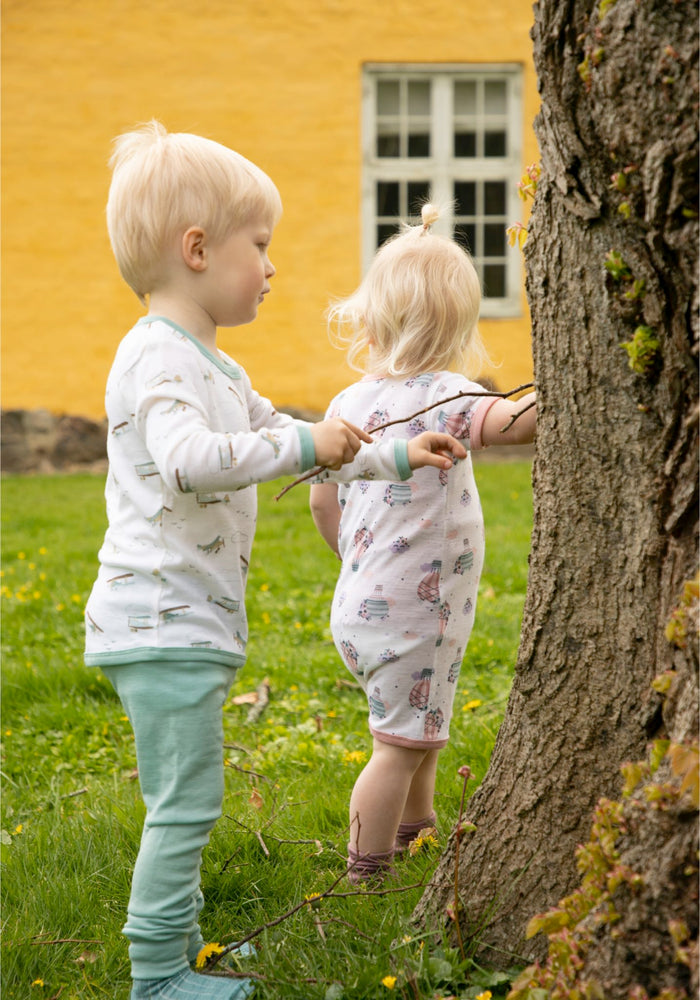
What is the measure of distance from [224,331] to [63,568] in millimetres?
4677

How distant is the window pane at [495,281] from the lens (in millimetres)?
10523

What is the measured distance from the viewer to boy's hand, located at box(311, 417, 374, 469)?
178 centimetres

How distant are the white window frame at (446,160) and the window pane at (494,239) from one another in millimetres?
87

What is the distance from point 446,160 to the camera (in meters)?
10.4

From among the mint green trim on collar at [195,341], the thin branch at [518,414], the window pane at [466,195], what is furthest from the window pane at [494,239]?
the mint green trim on collar at [195,341]

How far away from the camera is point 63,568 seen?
5.79 m

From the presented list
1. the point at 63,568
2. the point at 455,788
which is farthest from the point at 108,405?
the point at 63,568

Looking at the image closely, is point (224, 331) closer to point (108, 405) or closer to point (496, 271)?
point (496, 271)

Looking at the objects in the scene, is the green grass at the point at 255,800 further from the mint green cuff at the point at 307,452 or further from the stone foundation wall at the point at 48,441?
the stone foundation wall at the point at 48,441

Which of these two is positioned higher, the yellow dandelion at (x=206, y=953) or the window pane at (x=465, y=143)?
the window pane at (x=465, y=143)

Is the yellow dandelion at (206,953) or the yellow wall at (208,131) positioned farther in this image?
the yellow wall at (208,131)

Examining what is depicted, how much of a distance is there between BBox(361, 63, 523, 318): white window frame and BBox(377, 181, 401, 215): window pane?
0.06 meters

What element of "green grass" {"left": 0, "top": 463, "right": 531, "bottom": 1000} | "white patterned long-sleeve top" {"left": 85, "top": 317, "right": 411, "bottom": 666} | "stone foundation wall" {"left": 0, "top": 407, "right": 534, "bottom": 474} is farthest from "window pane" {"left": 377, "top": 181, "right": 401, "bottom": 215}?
"white patterned long-sleeve top" {"left": 85, "top": 317, "right": 411, "bottom": 666}

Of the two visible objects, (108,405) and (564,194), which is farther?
(108,405)
